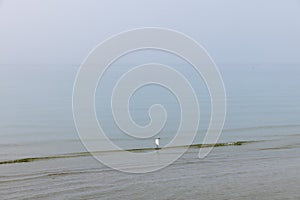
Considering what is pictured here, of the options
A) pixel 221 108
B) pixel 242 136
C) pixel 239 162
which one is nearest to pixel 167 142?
pixel 242 136

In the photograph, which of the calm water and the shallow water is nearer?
the shallow water

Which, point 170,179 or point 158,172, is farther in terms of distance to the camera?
point 158,172

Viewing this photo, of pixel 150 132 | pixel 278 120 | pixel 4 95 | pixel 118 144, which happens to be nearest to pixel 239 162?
pixel 118 144

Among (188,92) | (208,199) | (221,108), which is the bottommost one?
(208,199)

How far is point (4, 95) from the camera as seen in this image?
58906mm

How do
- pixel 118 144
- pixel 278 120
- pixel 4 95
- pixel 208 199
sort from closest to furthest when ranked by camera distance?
pixel 208 199 < pixel 118 144 < pixel 278 120 < pixel 4 95

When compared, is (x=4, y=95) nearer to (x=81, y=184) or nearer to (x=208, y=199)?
(x=81, y=184)

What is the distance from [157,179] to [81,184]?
2.86 meters

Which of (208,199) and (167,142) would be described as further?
(167,142)

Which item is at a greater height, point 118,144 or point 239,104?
point 239,104

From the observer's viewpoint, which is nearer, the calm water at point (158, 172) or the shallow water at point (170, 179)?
the shallow water at point (170, 179)

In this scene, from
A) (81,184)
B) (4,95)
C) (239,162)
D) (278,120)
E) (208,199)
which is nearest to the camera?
(208,199)

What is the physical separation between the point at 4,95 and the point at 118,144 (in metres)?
34.2

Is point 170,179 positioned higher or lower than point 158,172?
lower
